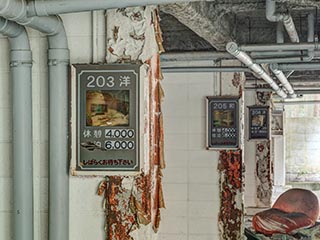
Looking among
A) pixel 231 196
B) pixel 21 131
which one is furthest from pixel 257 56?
pixel 21 131

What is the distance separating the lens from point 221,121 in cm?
554

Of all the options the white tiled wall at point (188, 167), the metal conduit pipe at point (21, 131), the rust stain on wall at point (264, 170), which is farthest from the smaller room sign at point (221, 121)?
the rust stain on wall at point (264, 170)

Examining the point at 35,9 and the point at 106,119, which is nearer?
the point at 35,9

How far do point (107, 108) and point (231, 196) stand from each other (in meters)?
2.90

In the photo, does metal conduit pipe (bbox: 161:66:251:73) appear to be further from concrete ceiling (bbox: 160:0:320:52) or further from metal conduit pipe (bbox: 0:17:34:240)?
metal conduit pipe (bbox: 0:17:34:240)

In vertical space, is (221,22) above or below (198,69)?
above

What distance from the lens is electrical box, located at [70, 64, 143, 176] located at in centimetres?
287

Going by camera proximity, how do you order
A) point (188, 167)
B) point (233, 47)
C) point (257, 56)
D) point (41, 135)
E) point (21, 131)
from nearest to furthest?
point (21, 131) → point (41, 135) → point (233, 47) → point (257, 56) → point (188, 167)

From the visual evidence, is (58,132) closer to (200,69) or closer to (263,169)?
(200,69)

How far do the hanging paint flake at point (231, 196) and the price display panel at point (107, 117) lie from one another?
278cm

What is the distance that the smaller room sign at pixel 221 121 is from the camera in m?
5.54

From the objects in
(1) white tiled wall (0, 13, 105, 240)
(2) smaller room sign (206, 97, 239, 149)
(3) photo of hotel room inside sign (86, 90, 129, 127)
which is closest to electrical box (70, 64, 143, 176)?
(3) photo of hotel room inside sign (86, 90, 129, 127)

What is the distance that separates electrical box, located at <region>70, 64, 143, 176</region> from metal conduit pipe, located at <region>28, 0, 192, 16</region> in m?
0.40

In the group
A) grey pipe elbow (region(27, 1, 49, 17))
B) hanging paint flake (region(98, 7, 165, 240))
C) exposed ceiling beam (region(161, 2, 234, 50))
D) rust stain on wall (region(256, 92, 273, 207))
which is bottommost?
rust stain on wall (region(256, 92, 273, 207))
